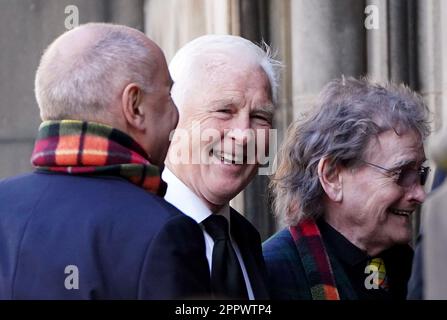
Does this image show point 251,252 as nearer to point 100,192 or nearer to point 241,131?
point 241,131

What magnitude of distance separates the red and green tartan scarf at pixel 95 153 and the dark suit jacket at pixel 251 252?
619 millimetres

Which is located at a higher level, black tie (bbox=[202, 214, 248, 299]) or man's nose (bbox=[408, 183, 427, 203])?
man's nose (bbox=[408, 183, 427, 203])

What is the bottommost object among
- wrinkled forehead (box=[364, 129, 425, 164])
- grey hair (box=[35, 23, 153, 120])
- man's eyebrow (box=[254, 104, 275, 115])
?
wrinkled forehead (box=[364, 129, 425, 164])

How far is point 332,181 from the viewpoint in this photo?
139 inches

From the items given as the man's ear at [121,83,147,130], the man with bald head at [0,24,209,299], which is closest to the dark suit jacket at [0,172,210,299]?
the man with bald head at [0,24,209,299]

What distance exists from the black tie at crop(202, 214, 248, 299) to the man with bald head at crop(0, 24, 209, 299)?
355 millimetres

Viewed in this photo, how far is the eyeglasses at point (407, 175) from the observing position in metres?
3.50

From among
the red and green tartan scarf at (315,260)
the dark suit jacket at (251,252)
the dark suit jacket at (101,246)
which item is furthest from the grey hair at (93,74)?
the red and green tartan scarf at (315,260)

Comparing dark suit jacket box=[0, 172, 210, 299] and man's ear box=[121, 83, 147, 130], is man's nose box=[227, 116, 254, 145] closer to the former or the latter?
man's ear box=[121, 83, 147, 130]

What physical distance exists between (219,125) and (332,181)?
405 millimetres

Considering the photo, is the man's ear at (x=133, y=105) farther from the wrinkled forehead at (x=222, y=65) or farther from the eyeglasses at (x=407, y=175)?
the eyeglasses at (x=407, y=175)

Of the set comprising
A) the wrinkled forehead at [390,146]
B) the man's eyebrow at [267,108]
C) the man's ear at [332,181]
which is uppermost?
the man's eyebrow at [267,108]

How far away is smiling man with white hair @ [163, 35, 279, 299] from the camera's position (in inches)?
130

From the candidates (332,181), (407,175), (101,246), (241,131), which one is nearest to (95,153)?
(101,246)
